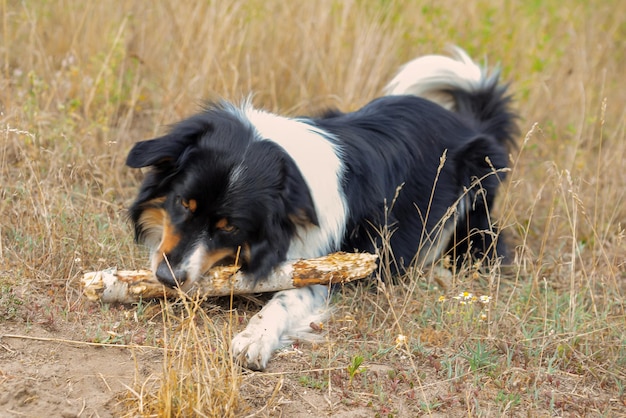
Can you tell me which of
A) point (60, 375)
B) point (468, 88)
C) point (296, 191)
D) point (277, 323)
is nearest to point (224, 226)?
point (296, 191)

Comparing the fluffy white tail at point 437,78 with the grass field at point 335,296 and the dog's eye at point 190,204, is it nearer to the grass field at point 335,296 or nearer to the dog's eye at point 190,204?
the grass field at point 335,296

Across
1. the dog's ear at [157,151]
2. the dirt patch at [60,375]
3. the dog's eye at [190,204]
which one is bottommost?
the dirt patch at [60,375]

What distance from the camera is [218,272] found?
370cm

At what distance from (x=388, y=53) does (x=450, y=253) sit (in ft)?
6.99

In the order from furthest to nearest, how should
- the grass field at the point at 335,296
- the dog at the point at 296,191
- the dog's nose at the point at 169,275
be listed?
the dog at the point at 296,191
the dog's nose at the point at 169,275
the grass field at the point at 335,296

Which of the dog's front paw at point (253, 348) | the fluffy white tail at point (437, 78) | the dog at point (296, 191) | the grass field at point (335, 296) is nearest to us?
the grass field at point (335, 296)

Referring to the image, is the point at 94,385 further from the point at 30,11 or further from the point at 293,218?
the point at 30,11

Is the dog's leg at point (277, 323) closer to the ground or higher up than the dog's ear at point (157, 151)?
closer to the ground

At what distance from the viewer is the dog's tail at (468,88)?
17.7ft

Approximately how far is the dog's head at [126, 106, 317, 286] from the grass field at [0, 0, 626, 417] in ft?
0.89

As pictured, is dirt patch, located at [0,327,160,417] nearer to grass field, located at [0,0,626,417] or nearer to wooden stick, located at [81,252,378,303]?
grass field, located at [0,0,626,417]

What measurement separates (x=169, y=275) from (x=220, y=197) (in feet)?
1.40

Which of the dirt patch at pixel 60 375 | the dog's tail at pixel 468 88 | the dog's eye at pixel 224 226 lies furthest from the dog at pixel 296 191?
the dirt patch at pixel 60 375

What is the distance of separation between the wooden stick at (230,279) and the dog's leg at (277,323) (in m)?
0.10
